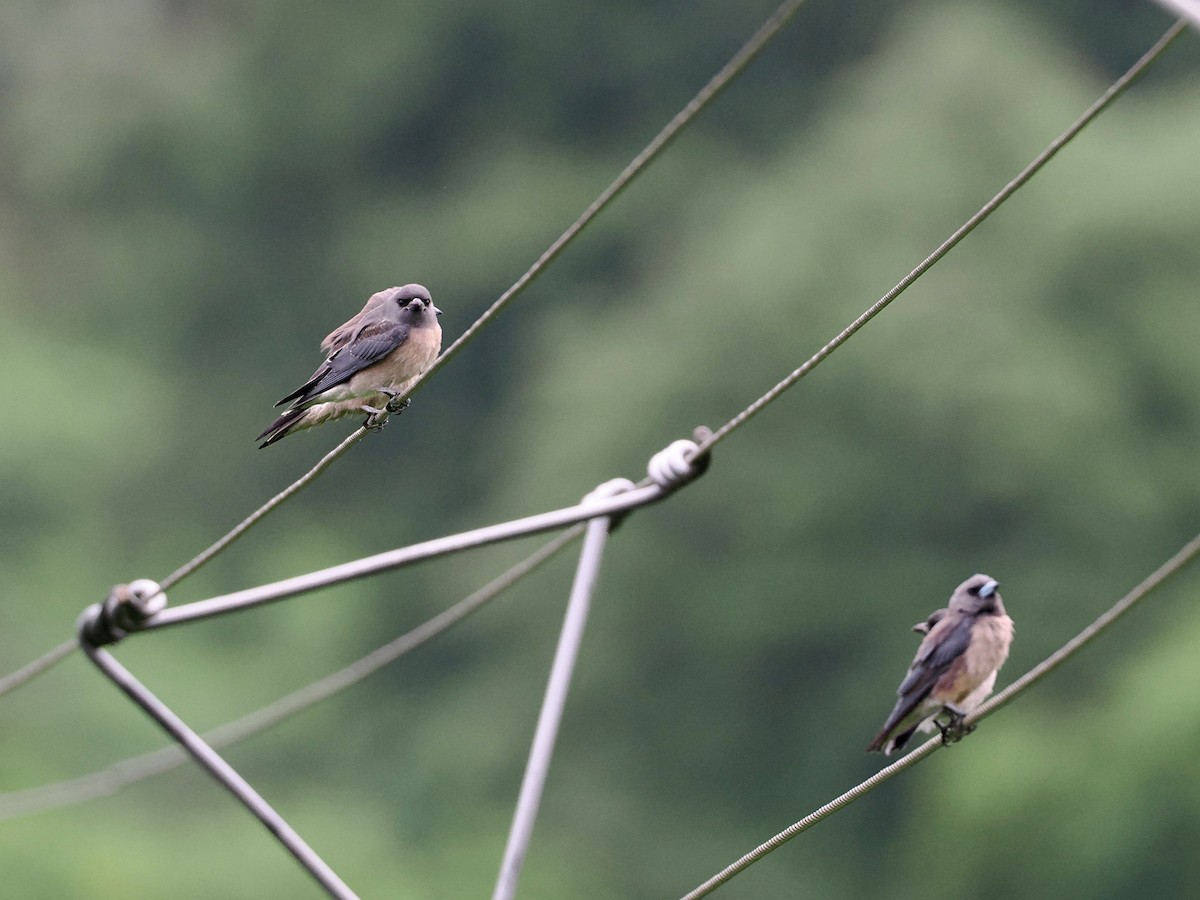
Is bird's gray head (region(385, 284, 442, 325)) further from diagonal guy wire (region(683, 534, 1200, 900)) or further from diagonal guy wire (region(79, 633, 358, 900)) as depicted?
diagonal guy wire (region(683, 534, 1200, 900))

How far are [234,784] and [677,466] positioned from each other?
1.37 metres

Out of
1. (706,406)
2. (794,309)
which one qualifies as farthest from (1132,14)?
(706,406)

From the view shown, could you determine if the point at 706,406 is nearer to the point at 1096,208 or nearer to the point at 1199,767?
the point at 1096,208

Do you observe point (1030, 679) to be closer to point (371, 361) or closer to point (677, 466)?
point (677, 466)

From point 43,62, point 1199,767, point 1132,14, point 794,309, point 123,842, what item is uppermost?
point 43,62

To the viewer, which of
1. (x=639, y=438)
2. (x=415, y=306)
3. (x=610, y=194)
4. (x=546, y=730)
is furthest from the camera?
(x=639, y=438)

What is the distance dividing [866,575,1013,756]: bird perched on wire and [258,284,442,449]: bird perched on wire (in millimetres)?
2014

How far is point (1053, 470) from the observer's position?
24250 millimetres

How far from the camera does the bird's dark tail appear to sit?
21.0ft

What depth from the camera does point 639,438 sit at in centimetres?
2522

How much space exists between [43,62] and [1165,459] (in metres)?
22.5

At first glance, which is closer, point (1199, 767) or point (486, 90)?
point (1199, 767)

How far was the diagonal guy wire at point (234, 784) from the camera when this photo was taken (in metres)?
4.52

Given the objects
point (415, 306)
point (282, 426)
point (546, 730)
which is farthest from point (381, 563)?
point (415, 306)
